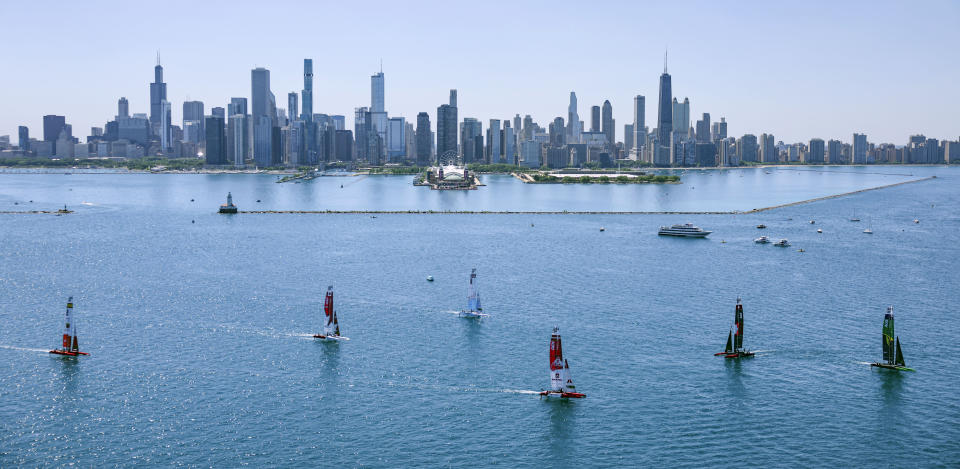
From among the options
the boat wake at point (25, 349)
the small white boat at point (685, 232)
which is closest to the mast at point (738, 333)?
the boat wake at point (25, 349)

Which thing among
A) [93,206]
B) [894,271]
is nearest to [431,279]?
[894,271]

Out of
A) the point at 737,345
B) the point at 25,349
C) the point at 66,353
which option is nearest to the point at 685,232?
the point at 737,345

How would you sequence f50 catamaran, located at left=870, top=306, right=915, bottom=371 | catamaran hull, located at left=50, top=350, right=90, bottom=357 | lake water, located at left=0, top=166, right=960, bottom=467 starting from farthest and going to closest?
catamaran hull, located at left=50, top=350, right=90, bottom=357, f50 catamaran, located at left=870, top=306, right=915, bottom=371, lake water, located at left=0, top=166, right=960, bottom=467

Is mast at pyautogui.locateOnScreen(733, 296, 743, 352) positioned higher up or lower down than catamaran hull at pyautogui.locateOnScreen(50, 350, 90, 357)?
higher up

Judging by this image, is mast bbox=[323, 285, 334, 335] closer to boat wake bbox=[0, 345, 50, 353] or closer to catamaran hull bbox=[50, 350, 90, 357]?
catamaran hull bbox=[50, 350, 90, 357]

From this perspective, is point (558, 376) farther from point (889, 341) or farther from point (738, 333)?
point (889, 341)

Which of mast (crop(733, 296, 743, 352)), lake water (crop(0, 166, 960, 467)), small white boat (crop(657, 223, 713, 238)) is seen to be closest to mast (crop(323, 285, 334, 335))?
lake water (crop(0, 166, 960, 467))

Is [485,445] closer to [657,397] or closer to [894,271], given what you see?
[657,397]
